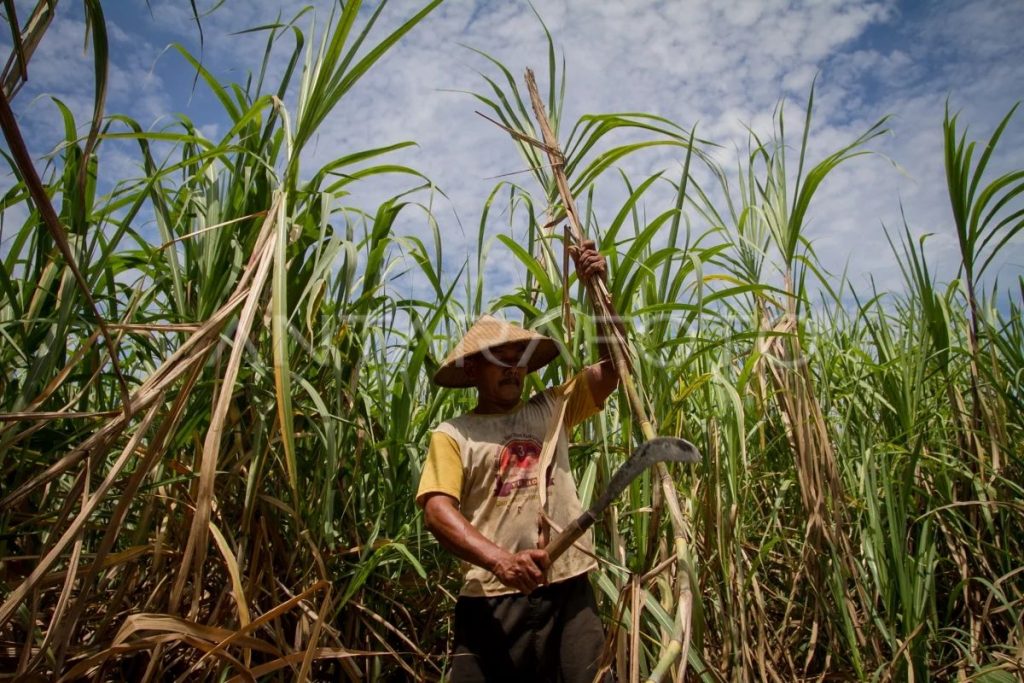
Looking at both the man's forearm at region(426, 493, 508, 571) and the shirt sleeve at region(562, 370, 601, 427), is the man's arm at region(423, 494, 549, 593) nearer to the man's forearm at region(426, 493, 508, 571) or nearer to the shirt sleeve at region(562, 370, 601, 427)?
the man's forearm at region(426, 493, 508, 571)

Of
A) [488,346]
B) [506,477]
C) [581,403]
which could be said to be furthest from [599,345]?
[506,477]

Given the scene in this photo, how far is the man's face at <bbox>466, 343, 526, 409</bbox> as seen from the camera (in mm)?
1635

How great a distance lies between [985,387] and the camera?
202 centimetres

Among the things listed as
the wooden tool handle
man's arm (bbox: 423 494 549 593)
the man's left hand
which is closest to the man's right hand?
man's arm (bbox: 423 494 549 593)

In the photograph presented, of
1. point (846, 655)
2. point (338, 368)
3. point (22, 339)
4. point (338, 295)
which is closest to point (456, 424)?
point (338, 368)

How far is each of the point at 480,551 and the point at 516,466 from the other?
10.7 inches

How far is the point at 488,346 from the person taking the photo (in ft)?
5.19

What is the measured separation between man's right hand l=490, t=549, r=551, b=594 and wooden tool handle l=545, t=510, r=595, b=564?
0.38ft

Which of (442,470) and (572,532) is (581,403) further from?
(572,532)

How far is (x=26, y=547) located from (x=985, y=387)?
8.88 feet

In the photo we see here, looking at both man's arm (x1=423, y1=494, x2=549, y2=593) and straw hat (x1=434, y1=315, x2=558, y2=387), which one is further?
straw hat (x1=434, y1=315, x2=558, y2=387)

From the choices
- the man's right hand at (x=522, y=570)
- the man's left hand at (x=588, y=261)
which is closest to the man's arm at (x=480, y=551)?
the man's right hand at (x=522, y=570)

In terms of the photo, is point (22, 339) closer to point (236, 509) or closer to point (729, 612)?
point (236, 509)

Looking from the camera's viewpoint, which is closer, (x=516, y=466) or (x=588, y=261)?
(x=588, y=261)
